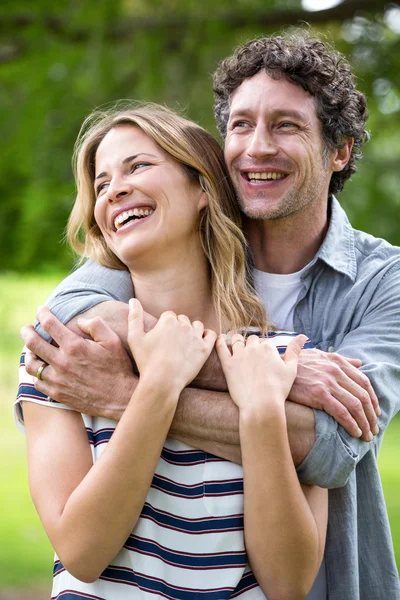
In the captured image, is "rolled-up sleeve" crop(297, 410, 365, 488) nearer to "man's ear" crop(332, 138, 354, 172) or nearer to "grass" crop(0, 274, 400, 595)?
"man's ear" crop(332, 138, 354, 172)

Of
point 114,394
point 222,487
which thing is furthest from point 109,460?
point 222,487

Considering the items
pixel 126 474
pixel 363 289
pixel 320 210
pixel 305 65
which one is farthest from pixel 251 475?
pixel 305 65

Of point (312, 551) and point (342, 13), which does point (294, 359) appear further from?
point (342, 13)

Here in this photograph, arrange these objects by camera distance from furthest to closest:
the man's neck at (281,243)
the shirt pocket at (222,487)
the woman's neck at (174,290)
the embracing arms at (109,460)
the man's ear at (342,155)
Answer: the man's ear at (342,155) → the man's neck at (281,243) → the woman's neck at (174,290) → the shirt pocket at (222,487) → the embracing arms at (109,460)

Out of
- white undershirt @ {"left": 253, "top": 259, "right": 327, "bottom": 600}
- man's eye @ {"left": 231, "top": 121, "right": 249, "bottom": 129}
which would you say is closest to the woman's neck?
white undershirt @ {"left": 253, "top": 259, "right": 327, "bottom": 600}

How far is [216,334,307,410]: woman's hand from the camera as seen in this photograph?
1854mm

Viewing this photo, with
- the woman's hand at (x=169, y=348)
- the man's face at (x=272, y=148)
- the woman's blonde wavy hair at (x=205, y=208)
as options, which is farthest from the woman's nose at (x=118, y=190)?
the man's face at (x=272, y=148)

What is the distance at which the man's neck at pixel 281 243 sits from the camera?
248cm

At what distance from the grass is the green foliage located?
69cm

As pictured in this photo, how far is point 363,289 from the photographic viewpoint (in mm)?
2324

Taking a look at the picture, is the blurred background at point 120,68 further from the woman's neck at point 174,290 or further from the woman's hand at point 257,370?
the woman's hand at point 257,370

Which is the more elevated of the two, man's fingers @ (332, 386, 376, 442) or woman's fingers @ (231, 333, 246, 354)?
woman's fingers @ (231, 333, 246, 354)

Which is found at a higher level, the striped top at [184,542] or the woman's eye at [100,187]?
the woman's eye at [100,187]

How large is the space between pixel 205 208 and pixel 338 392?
641 mm
